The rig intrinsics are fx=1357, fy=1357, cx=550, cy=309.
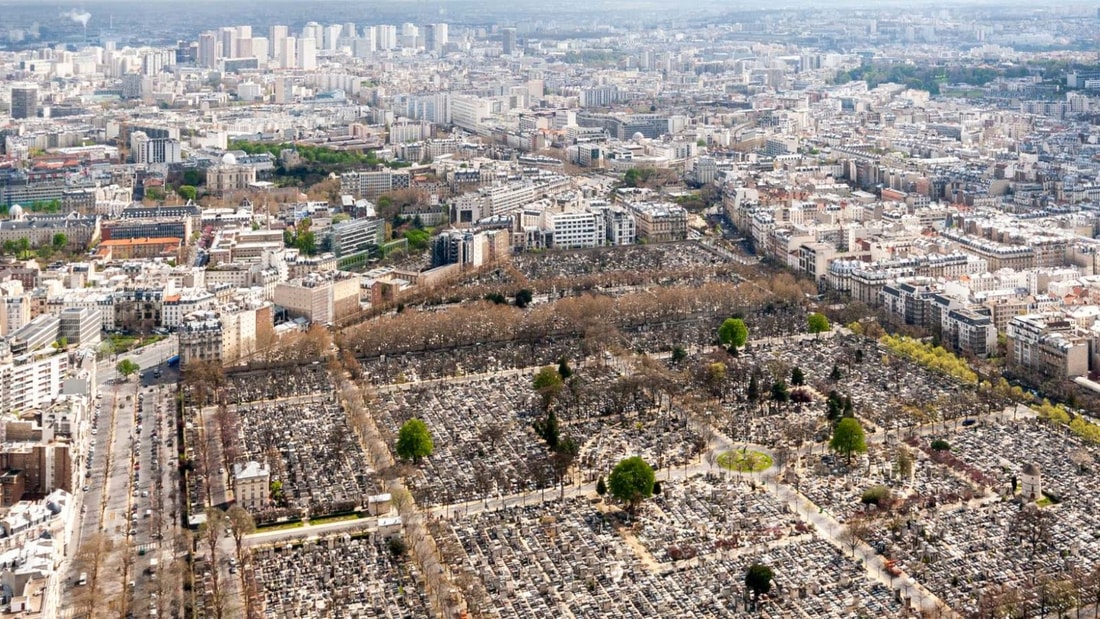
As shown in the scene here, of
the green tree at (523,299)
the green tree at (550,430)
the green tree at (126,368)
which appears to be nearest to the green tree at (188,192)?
the green tree at (523,299)

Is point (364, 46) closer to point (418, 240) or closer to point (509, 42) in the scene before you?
point (509, 42)

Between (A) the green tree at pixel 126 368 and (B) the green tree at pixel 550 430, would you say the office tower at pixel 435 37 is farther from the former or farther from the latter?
(B) the green tree at pixel 550 430

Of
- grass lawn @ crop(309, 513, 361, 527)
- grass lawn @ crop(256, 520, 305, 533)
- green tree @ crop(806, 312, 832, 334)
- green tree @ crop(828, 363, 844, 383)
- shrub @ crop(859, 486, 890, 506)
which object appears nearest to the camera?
grass lawn @ crop(256, 520, 305, 533)

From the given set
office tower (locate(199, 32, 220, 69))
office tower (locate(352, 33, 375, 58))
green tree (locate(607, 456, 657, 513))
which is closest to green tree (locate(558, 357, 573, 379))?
green tree (locate(607, 456, 657, 513))

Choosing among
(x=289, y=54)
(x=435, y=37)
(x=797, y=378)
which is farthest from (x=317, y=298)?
(x=435, y=37)

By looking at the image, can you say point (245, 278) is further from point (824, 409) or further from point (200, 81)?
point (200, 81)

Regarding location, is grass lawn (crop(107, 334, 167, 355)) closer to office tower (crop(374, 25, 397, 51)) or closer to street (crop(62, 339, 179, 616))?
street (crop(62, 339, 179, 616))

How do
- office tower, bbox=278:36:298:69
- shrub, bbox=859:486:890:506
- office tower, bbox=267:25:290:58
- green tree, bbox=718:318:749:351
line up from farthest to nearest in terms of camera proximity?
office tower, bbox=267:25:290:58
office tower, bbox=278:36:298:69
green tree, bbox=718:318:749:351
shrub, bbox=859:486:890:506
